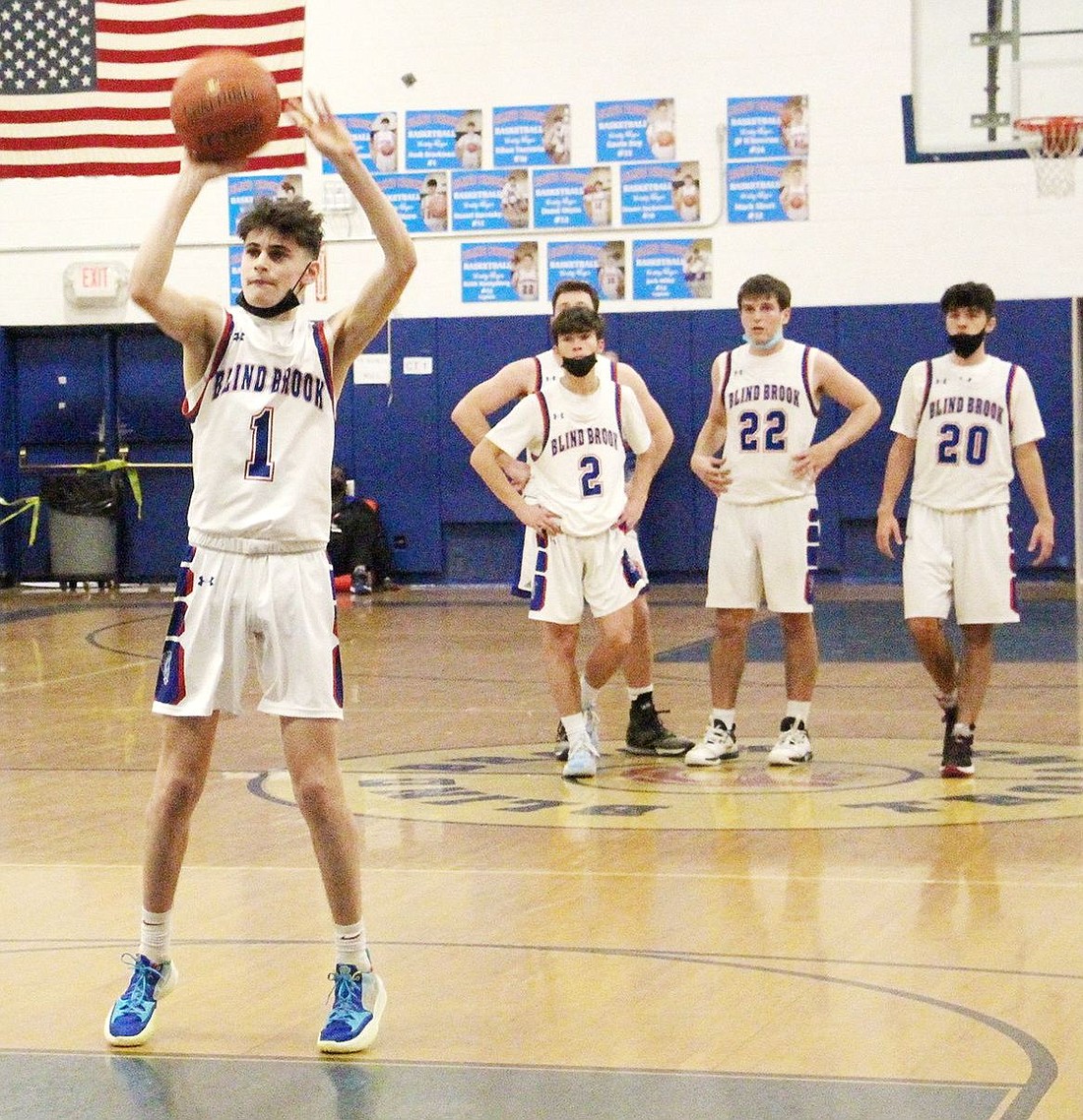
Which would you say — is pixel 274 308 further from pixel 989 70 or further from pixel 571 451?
pixel 989 70

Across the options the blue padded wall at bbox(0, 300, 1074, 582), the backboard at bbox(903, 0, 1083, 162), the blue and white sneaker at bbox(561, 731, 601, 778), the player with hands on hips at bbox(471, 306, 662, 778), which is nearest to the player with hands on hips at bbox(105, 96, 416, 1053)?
Answer: the blue and white sneaker at bbox(561, 731, 601, 778)

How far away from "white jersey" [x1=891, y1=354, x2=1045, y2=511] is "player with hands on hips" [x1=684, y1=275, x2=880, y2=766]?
1.11 ft

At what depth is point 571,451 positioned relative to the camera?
7176 millimetres

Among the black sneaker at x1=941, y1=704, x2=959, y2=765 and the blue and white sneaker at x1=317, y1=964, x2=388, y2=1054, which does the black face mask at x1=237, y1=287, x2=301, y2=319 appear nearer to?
the blue and white sneaker at x1=317, y1=964, x2=388, y2=1054

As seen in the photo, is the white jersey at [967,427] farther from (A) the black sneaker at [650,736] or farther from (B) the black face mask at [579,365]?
(A) the black sneaker at [650,736]

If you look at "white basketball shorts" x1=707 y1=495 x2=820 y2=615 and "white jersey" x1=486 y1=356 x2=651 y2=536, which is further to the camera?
"white basketball shorts" x1=707 y1=495 x2=820 y2=615

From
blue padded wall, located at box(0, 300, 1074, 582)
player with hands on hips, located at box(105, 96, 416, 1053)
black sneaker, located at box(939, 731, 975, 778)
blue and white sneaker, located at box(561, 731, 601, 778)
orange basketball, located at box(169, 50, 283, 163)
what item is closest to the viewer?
player with hands on hips, located at box(105, 96, 416, 1053)

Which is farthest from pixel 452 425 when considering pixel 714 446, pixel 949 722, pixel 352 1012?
pixel 352 1012

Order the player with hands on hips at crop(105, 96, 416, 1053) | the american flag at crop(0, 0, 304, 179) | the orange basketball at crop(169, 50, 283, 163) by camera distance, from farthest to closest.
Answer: the american flag at crop(0, 0, 304, 179)
the orange basketball at crop(169, 50, 283, 163)
the player with hands on hips at crop(105, 96, 416, 1053)

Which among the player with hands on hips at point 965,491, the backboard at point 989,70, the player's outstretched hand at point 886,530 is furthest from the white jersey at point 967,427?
the backboard at point 989,70

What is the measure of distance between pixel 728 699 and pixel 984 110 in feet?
18.0

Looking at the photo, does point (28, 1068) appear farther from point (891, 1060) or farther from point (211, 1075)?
point (891, 1060)

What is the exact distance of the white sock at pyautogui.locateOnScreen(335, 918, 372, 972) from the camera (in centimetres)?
376

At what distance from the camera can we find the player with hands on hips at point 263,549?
3744mm
